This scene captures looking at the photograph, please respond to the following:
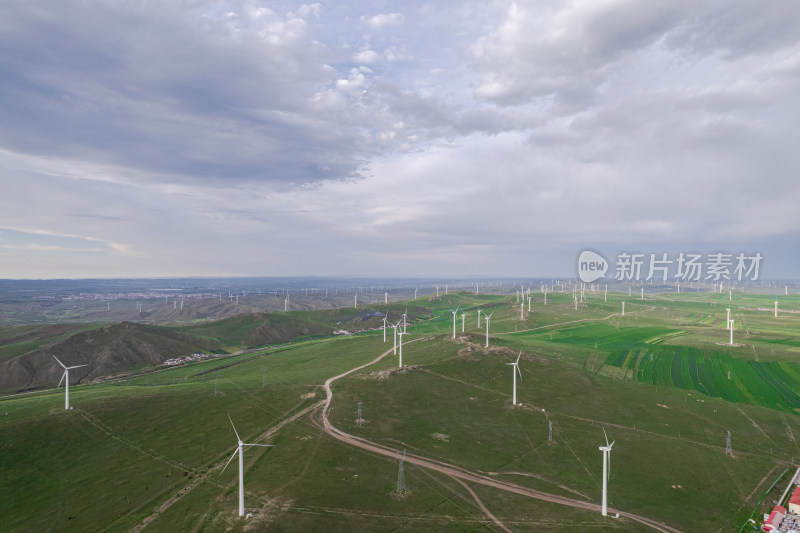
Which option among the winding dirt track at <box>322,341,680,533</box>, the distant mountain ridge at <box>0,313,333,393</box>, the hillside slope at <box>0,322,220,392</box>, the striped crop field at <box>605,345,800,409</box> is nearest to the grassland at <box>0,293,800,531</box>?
the striped crop field at <box>605,345,800,409</box>

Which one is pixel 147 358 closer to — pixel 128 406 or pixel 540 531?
pixel 128 406

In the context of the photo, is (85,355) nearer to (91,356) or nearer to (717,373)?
(91,356)

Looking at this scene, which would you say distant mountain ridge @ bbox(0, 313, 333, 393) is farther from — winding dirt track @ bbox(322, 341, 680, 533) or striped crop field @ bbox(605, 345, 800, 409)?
striped crop field @ bbox(605, 345, 800, 409)

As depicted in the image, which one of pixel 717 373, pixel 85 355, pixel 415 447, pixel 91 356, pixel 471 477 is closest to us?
pixel 471 477

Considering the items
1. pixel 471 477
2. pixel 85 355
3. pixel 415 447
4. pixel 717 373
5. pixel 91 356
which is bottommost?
pixel 91 356

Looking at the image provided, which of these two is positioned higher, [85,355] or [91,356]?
[85,355]

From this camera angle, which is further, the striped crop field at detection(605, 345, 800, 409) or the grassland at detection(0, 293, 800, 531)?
the striped crop field at detection(605, 345, 800, 409)

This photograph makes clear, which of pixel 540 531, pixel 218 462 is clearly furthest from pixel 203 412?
pixel 540 531

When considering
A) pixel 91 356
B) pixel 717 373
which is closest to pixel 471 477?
pixel 717 373

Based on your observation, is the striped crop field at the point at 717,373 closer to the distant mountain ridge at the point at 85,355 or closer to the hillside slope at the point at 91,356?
the distant mountain ridge at the point at 85,355

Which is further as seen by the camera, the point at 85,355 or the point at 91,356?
the point at 91,356
